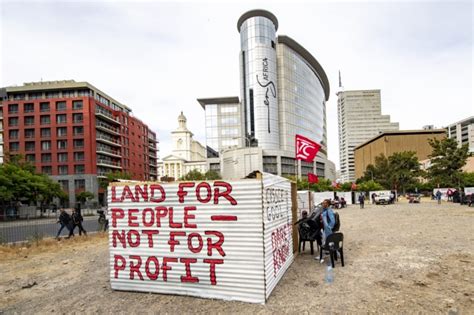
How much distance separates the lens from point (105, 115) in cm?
6266

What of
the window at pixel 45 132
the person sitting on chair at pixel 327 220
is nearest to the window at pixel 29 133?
the window at pixel 45 132

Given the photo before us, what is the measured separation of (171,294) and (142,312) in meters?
0.85

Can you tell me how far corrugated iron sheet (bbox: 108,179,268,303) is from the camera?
17.5ft

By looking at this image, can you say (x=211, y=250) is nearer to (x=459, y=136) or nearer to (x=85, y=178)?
(x=85, y=178)

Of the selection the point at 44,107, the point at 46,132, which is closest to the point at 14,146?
the point at 46,132

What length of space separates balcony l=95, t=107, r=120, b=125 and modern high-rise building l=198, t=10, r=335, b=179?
27.5 meters

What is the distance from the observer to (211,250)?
5.59 m

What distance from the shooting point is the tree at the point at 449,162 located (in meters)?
38.0

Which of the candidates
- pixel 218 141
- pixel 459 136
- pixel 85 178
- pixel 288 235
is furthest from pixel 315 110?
pixel 288 235

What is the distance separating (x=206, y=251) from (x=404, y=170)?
2523 inches

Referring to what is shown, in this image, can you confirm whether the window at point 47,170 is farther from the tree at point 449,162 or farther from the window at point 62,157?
the tree at point 449,162

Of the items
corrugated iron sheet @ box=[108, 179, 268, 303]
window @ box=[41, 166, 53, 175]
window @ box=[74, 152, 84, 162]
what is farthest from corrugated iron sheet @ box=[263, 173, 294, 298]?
window @ box=[41, 166, 53, 175]

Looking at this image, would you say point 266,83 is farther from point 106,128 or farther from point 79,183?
point 79,183

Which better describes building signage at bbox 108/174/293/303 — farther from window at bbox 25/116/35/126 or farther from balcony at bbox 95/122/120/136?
window at bbox 25/116/35/126
